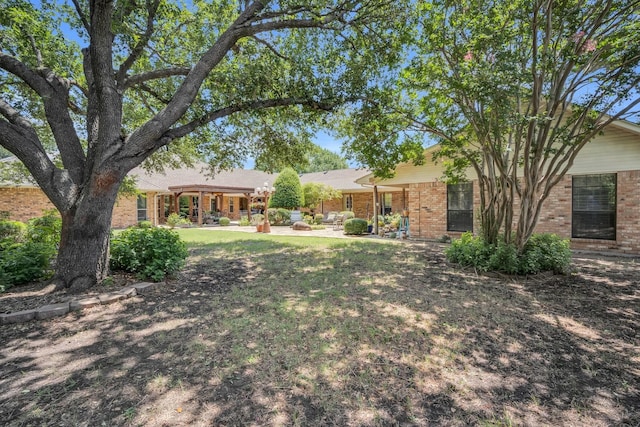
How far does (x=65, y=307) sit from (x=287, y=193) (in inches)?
779

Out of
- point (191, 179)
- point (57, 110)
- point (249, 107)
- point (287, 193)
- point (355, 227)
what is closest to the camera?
point (57, 110)

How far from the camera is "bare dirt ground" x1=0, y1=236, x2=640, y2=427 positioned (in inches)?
89.0

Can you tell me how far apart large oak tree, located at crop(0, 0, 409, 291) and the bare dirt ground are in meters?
1.69

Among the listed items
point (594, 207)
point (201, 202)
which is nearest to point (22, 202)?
point (201, 202)

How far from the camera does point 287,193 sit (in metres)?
23.6

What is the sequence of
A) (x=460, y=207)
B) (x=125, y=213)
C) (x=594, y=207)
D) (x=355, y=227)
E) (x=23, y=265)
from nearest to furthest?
(x=23, y=265) < (x=594, y=207) < (x=460, y=207) < (x=355, y=227) < (x=125, y=213)

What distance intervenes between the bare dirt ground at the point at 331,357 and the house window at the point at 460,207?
6.38 meters

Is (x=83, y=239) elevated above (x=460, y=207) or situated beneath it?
situated beneath

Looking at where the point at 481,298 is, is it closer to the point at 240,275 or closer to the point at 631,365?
the point at 631,365

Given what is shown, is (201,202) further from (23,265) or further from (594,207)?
(594,207)

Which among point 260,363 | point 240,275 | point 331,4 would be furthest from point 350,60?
point 260,363

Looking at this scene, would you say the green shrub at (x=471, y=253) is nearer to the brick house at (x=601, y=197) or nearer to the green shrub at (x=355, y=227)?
the brick house at (x=601, y=197)

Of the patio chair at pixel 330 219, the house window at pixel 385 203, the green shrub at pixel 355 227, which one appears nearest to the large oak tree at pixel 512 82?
the green shrub at pixel 355 227

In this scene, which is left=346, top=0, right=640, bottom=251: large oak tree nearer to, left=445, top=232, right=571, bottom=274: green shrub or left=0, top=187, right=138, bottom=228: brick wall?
left=445, top=232, right=571, bottom=274: green shrub
